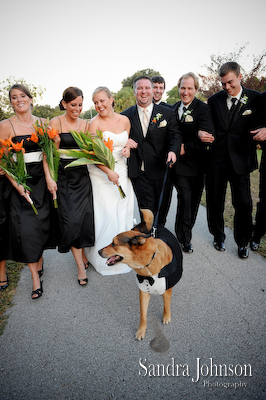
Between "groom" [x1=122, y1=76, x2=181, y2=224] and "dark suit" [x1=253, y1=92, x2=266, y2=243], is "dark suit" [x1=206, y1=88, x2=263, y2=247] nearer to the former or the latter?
"dark suit" [x1=253, y1=92, x2=266, y2=243]

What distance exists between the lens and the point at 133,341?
99.9 inches

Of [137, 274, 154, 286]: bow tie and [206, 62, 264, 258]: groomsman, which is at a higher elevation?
[206, 62, 264, 258]: groomsman

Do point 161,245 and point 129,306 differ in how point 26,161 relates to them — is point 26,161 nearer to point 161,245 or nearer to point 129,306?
point 161,245

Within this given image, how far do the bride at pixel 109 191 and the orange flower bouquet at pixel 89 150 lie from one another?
0.26 meters

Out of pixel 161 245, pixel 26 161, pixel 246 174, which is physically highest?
pixel 26 161

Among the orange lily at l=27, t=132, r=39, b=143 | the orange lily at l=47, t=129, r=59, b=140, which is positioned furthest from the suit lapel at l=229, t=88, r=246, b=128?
the orange lily at l=27, t=132, r=39, b=143

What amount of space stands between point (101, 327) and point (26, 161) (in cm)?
251

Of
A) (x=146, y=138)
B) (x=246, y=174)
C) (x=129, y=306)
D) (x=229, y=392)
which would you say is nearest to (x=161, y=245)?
(x=129, y=306)

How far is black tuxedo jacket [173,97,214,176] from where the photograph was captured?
11.8ft

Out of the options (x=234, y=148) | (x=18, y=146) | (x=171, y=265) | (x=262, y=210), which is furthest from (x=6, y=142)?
(x=262, y=210)

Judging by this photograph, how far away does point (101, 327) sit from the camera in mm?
2730

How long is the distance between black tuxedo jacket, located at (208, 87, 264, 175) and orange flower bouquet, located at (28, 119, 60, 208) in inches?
104

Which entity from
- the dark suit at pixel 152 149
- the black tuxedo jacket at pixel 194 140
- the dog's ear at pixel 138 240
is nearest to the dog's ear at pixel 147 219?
the dog's ear at pixel 138 240

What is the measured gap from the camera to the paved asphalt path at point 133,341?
209cm
